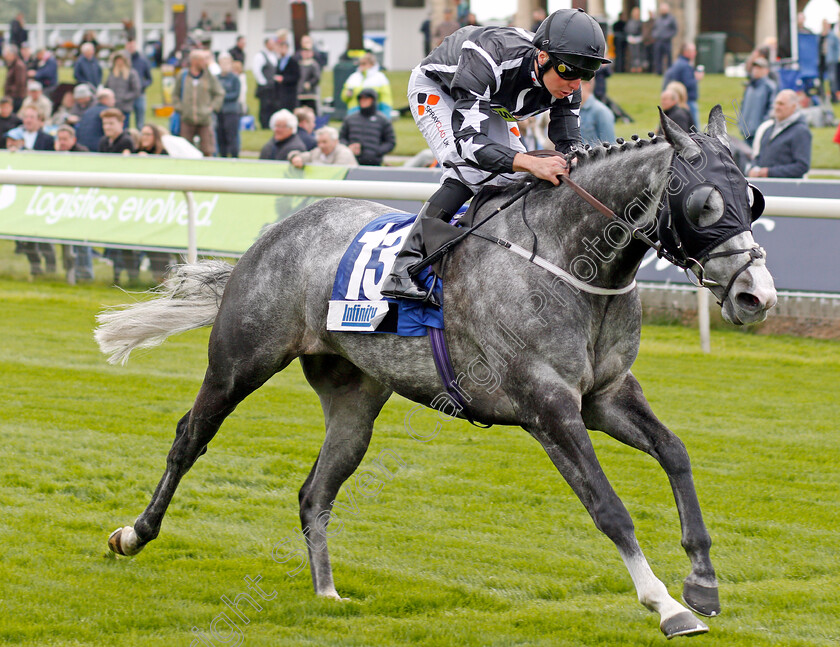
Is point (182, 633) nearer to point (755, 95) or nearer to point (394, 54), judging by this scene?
point (755, 95)

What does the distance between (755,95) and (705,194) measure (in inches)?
402

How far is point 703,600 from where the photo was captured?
3.43 m

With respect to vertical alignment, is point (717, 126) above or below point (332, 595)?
above

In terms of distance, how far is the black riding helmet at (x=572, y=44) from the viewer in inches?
148

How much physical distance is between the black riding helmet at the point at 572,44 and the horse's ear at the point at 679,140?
0.37 metres

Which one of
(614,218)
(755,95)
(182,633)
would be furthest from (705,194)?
(755,95)

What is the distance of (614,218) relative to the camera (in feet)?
11.9

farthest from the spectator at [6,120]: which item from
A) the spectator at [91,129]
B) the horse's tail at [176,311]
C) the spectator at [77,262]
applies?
the horse's tail at [176,311]

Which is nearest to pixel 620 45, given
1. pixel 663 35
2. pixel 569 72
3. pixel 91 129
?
pixel 663 35

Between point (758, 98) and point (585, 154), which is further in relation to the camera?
point (758, 98)

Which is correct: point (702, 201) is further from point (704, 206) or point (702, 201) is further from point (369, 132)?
point (369, 132)

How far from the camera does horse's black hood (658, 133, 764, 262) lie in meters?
3.34

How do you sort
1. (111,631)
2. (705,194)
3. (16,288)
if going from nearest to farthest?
(705,194)
(111,631)
(16,288)

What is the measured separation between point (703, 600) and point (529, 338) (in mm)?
965
